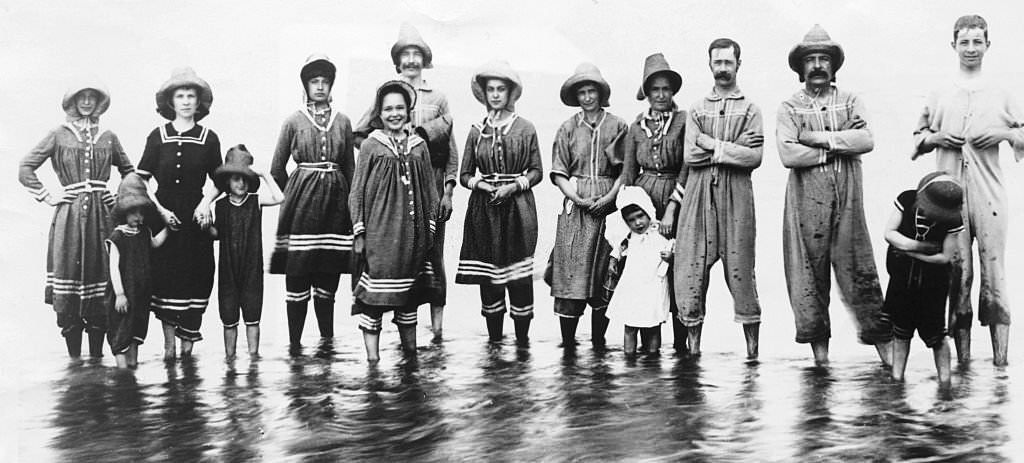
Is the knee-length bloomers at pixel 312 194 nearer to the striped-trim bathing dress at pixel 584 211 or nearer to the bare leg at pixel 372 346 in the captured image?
the bare leg at pixel 372 346

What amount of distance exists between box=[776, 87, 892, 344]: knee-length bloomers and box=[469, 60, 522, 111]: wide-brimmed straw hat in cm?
162

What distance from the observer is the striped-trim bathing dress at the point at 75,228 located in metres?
5.69

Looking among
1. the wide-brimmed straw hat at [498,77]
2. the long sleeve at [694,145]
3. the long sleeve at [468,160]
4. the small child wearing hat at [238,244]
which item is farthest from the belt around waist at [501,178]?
the small child wearing hat at [238,244]

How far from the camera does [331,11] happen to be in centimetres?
607

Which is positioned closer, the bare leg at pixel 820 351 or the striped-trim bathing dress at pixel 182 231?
the bare leg at pixel 820 351

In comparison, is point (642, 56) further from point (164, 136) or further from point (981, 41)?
point (164, 136)

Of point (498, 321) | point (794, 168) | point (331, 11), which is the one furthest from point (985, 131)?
point (331, 11)

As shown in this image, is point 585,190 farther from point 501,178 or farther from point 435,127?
point 435,127

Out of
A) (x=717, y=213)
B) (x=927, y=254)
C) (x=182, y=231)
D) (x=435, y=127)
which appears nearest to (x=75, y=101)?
(x=182, y=231)

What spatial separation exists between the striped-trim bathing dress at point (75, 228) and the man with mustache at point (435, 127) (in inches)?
61.0

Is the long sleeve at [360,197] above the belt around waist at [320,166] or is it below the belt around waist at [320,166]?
below

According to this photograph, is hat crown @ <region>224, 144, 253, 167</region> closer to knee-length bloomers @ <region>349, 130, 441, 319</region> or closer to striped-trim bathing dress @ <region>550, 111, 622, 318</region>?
knee-length bloomers @ <region>349, 130, 441, 319</region>

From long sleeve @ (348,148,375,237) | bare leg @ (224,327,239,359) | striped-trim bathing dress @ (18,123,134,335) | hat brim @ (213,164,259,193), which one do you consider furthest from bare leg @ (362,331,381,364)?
striped-trim bathing dress @ (18,123,134,335)

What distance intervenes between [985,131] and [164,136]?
181 inches
